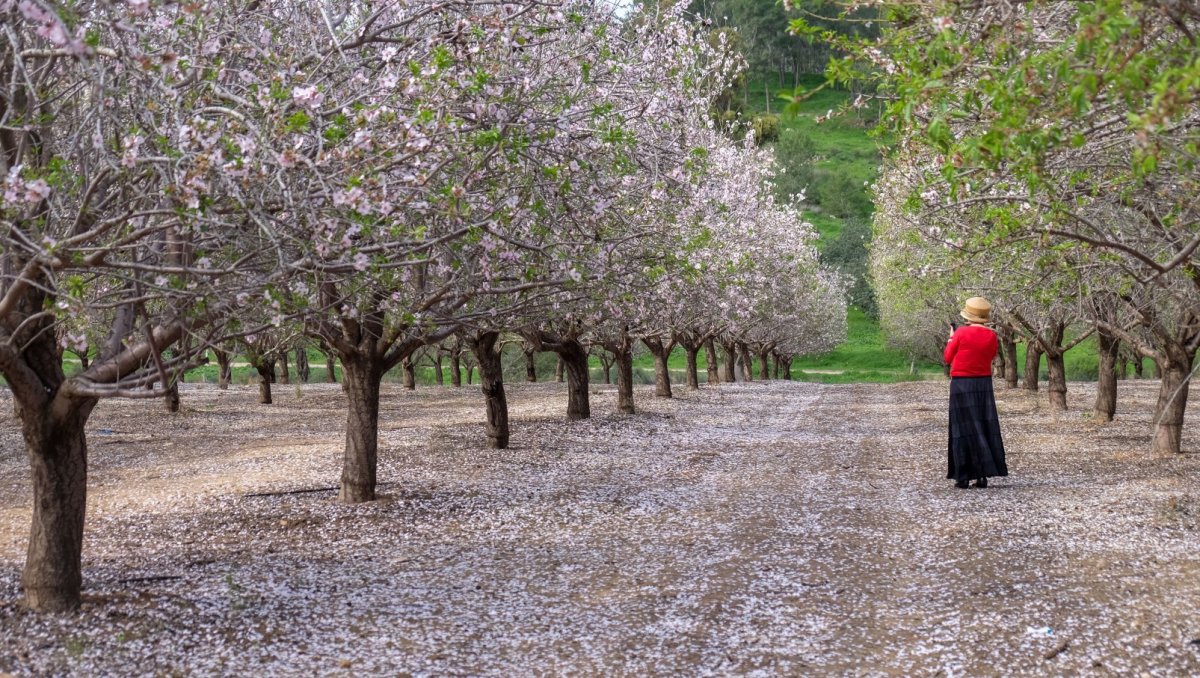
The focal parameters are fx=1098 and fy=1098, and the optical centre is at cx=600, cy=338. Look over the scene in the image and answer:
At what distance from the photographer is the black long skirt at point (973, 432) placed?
15852 mm

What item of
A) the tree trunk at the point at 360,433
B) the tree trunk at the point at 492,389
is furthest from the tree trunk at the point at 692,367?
the tree trunk at the point at 360,433

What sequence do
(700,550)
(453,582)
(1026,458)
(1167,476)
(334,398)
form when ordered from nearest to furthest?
1. (453,582)
2. (700,550)
3. (1167,476)
4. (1026,458)
5. (334,398)

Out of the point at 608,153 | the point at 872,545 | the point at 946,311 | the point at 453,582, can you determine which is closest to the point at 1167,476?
the point at 872,545

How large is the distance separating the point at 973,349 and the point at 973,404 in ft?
2.61

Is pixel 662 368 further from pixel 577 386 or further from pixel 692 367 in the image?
pixel 577 386

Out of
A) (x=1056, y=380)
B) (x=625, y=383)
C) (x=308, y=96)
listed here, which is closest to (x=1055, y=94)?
(x=308, y=96)

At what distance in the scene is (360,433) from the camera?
15188mm

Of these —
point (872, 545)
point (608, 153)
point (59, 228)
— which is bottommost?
point (872, 545)

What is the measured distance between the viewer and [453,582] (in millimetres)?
10516

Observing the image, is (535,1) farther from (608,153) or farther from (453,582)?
(453,582)

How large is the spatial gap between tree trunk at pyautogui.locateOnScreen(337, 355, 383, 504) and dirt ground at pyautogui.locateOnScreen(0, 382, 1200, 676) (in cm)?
52

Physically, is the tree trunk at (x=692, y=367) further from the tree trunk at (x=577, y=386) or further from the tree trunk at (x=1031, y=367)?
the tree trunk at (x=577, y=386)

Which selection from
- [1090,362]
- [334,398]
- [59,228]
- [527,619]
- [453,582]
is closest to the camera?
[59,228]

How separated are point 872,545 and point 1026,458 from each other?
9623 mm
